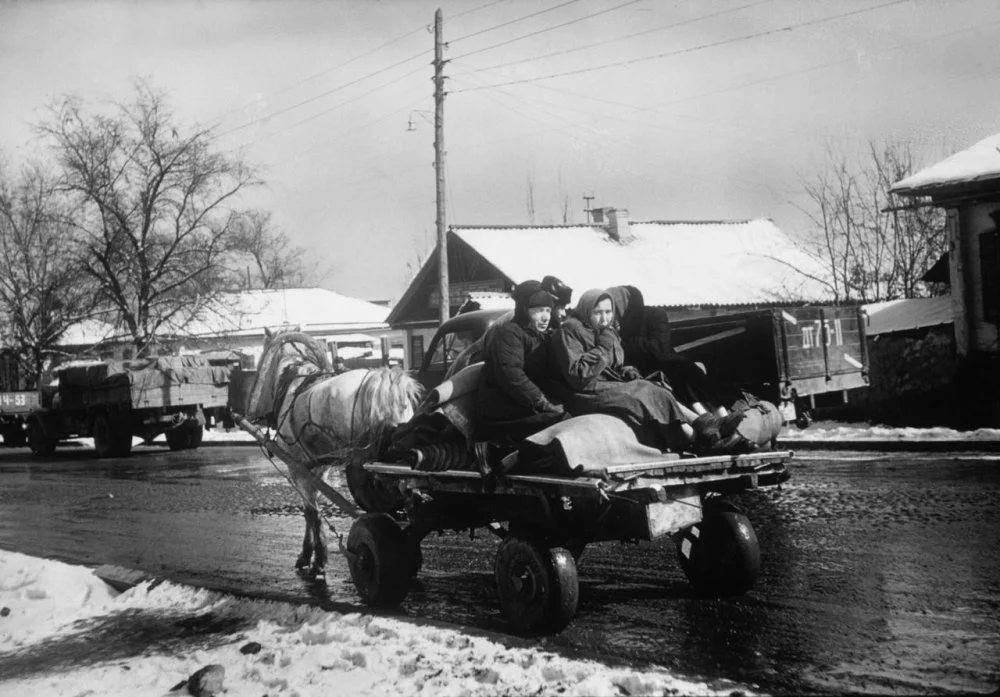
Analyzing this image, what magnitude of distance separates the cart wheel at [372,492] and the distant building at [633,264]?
23.9 meters

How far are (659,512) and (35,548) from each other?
294 inches

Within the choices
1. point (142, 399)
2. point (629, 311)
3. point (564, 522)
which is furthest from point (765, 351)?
point (142, 399)

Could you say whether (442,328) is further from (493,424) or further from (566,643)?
(566,643)

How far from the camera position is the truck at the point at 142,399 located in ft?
74.1

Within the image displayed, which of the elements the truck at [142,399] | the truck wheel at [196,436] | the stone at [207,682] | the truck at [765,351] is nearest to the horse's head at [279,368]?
the truck at [765,351]

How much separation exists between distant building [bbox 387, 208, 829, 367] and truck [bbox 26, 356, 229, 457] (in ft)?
32.5

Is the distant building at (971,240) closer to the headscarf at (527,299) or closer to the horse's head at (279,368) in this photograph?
the horse's head at (279,368)

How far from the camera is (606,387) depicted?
19.6 ft

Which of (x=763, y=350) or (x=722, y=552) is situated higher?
(x=763, y=350)

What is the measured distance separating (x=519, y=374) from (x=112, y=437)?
63.8 feet

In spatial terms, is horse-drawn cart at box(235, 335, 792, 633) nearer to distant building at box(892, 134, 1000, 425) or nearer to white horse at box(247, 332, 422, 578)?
white horse at box(247, 332, 422, 578)

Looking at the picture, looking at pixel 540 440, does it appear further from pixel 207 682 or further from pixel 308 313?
pixel 308 313

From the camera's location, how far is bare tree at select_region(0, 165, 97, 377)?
33969 millimetres

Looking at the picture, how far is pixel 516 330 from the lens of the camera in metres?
6.18
